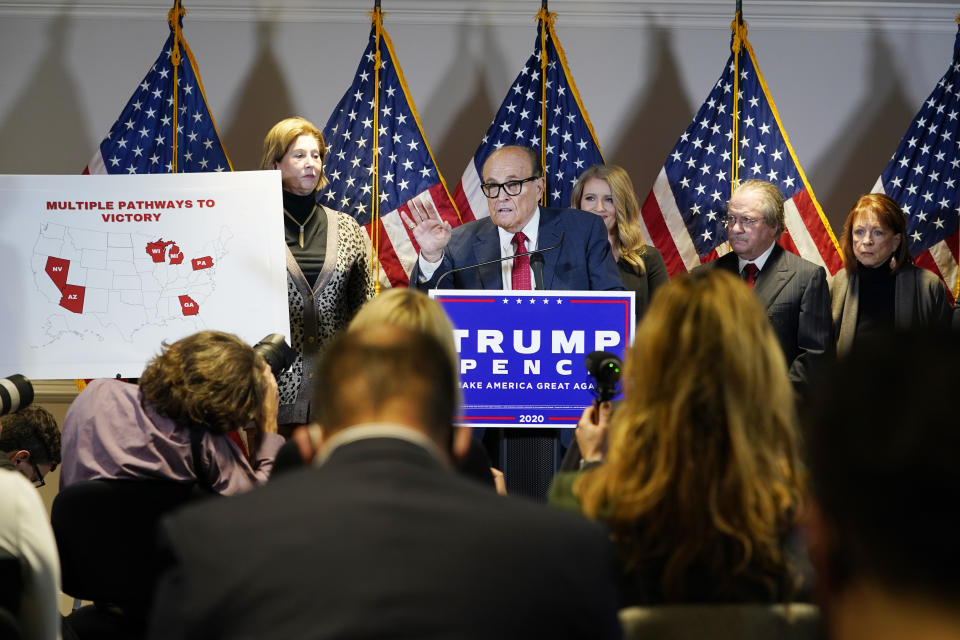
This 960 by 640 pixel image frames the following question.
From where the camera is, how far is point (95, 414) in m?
2.59

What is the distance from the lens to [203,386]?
2568 millimetres

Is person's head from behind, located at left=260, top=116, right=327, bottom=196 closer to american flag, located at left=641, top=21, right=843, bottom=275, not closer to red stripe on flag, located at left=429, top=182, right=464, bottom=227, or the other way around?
red stripe on flag, located at left=429, top=182, right=464, bottom=227

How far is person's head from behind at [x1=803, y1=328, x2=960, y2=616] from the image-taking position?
600 millimetres

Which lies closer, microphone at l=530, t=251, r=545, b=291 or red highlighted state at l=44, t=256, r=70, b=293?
microphone at l=530, t=251, r=545, b=291

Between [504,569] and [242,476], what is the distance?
62.8 inches

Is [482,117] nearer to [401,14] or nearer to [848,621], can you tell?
[401,14]

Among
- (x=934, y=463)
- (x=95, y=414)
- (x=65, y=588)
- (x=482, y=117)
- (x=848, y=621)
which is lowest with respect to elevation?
(x=65, y=588)

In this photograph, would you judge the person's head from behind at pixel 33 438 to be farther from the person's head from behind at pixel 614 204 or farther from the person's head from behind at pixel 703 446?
the person's head from behind at pixel 703 446

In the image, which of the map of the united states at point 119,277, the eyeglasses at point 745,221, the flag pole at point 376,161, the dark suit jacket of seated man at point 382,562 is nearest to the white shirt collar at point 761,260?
the eyeglasses at point 745,221

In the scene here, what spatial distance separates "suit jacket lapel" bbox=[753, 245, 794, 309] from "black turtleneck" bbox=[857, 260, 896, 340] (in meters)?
0.42

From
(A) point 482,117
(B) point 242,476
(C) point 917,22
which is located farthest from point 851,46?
(B) point 242,476

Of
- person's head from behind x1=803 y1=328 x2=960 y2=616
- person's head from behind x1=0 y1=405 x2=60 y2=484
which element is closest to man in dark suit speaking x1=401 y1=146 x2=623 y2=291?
person's head from behind x1=0 y1=405 x2=60 y2=484

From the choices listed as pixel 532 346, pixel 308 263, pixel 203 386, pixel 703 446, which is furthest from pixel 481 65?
pixel 703 446

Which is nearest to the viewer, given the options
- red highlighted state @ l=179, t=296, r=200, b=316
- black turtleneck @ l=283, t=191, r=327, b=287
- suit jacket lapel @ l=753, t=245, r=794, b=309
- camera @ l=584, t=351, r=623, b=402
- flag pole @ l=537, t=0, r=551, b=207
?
camera @ l=584, t=351, r=623, b=402
